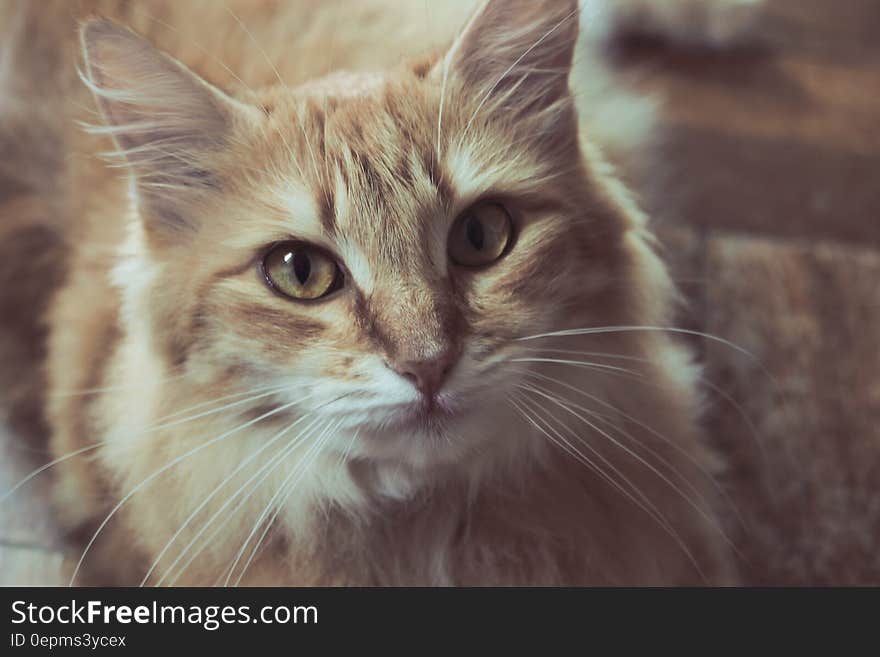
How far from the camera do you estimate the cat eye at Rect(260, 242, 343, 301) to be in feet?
2.59

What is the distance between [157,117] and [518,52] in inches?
14.2

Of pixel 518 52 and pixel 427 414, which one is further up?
pixel 518 52

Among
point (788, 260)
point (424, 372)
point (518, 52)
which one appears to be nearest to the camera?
point (424, 372)

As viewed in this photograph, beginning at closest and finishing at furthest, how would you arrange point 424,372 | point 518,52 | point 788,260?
1. point 424,372
2. point 518,52
3. point 788,260

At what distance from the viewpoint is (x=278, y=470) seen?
34.0 inches

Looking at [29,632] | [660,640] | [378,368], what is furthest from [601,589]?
[29,632]

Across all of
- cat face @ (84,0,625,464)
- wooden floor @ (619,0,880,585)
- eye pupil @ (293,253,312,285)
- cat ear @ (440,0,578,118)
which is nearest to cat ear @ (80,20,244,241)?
cat face @ (84,0,625,464)

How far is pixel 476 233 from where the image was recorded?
2.72ft

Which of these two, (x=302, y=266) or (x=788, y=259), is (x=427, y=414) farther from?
(x=788, y=259)

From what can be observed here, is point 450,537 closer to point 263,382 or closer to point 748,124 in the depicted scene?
point 263,382

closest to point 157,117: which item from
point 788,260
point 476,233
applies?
point 476,233

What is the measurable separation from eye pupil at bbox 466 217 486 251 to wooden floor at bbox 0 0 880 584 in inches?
13.0

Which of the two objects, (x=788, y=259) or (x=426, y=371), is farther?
(x=788, y=259)

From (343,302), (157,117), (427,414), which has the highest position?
(157,117)
